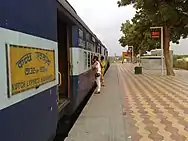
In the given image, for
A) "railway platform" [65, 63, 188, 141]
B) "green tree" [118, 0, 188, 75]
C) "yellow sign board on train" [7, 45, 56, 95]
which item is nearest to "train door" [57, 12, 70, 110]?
"railway platform" [65, 63, 188, 141]

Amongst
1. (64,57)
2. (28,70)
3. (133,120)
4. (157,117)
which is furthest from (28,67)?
(157,117)

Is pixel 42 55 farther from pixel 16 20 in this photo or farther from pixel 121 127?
pixel 121 127

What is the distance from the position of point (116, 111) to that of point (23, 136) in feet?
21.8

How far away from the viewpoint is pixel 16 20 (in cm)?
356

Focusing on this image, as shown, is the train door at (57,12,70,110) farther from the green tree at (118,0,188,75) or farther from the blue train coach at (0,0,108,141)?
the green tree at (118,0,188,75)

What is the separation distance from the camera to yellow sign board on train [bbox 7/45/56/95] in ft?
11.1

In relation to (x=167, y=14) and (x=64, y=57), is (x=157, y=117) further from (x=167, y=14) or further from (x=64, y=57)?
(x=167, y=14)

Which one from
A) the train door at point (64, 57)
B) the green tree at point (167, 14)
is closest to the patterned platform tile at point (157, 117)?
the train door at point (64, 57)

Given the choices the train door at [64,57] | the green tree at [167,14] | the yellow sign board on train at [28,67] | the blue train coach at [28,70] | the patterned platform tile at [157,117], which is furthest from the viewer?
the green tree at [167,14]

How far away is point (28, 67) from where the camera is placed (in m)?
3.94

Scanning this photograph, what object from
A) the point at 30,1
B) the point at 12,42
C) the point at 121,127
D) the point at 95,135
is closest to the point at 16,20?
the point at 12,42

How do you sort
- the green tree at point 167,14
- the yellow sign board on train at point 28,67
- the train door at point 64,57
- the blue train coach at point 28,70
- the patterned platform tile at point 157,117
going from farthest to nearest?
the green tree at point 167,14 → the train door at point 64,57 → the patterned platform tile at point 157,117 → the yellow sign board on train at point 28,67 → the blue train coach at point 28,70

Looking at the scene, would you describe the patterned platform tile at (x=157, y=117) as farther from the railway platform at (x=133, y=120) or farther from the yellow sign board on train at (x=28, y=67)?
the yellow sign board on train at (x=28, y=67)

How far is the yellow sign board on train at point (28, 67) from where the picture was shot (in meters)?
3.39
